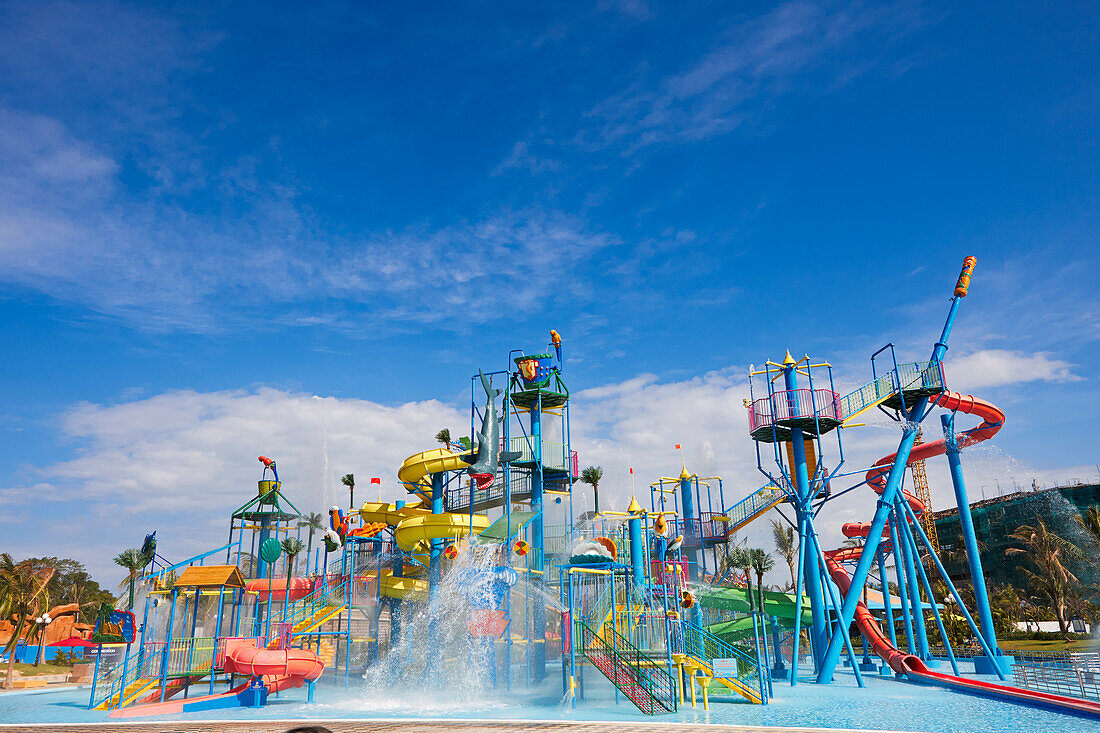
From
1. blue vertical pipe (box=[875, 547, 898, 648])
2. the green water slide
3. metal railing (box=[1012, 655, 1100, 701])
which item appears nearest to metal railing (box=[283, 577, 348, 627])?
the green water slide

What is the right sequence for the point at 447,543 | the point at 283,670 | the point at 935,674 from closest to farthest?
the point at 283,670
the point at 935,674
the point at 447,543

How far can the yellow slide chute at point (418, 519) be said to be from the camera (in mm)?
27672

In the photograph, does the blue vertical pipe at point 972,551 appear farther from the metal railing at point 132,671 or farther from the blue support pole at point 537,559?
the metal railing at point 132,671

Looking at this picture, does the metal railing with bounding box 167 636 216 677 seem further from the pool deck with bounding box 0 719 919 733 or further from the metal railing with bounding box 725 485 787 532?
the metal railing with bounding box 725 485 787 532

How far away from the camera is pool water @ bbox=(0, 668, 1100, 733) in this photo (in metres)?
15.1

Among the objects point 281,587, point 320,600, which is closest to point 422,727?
point 320,600

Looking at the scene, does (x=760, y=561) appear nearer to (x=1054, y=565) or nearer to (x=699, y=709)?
(x=1054, y=565)

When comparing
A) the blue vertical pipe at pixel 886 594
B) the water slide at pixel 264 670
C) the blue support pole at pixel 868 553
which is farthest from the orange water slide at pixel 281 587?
the blue vertical pipe at pixel 886 594

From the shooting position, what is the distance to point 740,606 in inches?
1243

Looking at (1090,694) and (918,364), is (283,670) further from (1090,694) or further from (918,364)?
(918,364)

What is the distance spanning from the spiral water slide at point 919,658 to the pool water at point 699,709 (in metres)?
0.40

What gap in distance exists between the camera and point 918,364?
1027 inches

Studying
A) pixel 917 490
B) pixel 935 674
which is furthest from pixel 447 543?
pixel 917 490

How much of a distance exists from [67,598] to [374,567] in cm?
5164
